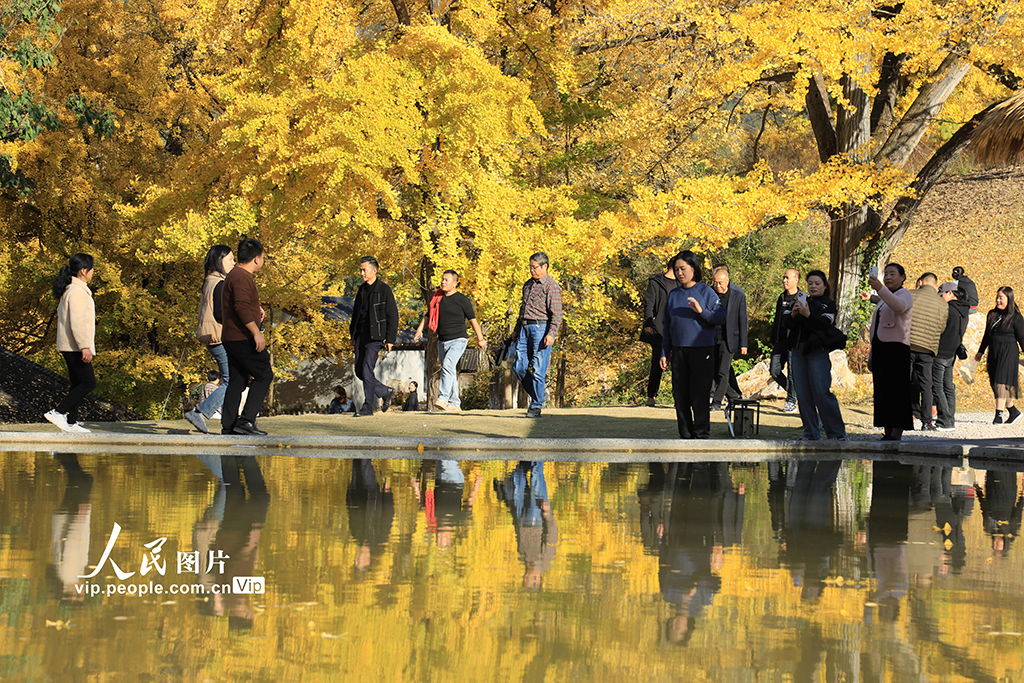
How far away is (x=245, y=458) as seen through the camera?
11.2 metres

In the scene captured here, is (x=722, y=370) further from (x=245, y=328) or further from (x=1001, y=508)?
(x=1001, y=508)

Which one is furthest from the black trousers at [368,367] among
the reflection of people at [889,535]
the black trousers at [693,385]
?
the reflection of people at [889,535]

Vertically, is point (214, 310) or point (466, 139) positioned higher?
point (466, 139)

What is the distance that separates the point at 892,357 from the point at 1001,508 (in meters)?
4.21

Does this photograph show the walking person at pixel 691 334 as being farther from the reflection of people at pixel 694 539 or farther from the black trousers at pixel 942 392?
the black trousers at pixel 942 392

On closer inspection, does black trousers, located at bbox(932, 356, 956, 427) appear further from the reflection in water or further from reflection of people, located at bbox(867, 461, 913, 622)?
the reflection in water

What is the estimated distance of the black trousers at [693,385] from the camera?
12.5 m

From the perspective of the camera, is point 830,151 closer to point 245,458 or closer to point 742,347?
point 742,347

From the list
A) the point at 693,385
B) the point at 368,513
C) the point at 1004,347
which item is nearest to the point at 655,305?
the point at 693,385

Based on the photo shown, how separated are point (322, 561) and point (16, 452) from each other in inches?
271

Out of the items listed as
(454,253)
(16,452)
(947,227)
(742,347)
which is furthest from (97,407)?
(947,227)

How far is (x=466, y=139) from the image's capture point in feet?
61.3

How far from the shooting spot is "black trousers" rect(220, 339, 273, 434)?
12.0 metres

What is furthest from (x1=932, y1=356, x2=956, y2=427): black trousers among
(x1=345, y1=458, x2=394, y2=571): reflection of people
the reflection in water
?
(x1=345, y1=458, x2=394, y2=571): reflection of people
